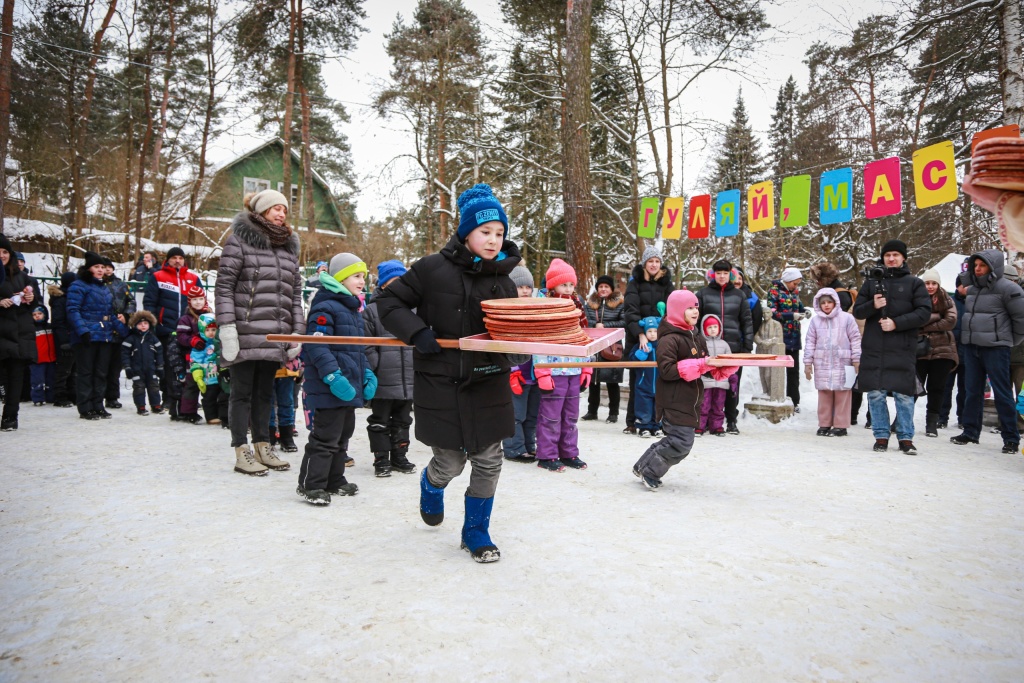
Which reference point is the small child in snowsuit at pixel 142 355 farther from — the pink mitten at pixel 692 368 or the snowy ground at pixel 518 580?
the pink mitten at pixel 692 368

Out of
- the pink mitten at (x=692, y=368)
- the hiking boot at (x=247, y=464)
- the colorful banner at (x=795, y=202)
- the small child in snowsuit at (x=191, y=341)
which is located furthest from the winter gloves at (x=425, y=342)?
the colorful banner at (x=795, y=202)

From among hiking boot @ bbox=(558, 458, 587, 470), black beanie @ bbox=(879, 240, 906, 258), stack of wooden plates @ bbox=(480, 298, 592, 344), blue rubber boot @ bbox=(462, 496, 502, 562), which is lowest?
hiking boot @ bbox=(558, 458, 587, 470)

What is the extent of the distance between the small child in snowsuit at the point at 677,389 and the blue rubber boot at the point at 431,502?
203cm

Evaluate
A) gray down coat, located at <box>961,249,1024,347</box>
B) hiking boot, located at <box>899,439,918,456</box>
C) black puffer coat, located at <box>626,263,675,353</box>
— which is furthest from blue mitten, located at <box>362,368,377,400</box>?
gray down coat, located at <box>961,249,1024,347</box>

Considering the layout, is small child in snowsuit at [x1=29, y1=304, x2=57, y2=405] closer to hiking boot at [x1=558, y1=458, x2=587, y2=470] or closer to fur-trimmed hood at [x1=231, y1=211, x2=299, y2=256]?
fur-trimmed hood at [x1=231, y1=211, x2=299, y2=256]

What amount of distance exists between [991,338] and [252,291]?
7.86 meters

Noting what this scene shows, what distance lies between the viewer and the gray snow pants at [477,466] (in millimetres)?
3604

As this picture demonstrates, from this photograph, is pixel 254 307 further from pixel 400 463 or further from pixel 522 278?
pixel 522 278

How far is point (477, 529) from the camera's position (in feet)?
11.7

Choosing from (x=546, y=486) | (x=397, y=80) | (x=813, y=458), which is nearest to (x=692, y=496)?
(x=546, y=486)

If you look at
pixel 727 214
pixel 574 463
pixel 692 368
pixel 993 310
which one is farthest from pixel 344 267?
pixel 727 214

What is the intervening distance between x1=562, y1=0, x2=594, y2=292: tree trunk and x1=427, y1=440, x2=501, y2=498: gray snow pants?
708 centimetres

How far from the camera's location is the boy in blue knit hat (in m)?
3.52

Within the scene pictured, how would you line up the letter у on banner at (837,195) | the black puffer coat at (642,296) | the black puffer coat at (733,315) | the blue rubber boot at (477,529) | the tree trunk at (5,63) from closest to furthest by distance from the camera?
the blue rubber boot at (477,529)
the black puffer coat at (642,296)
the black puffer coat at (733,315)
the letter у on banner at (837,195)
the tree trunk at (5,63)
